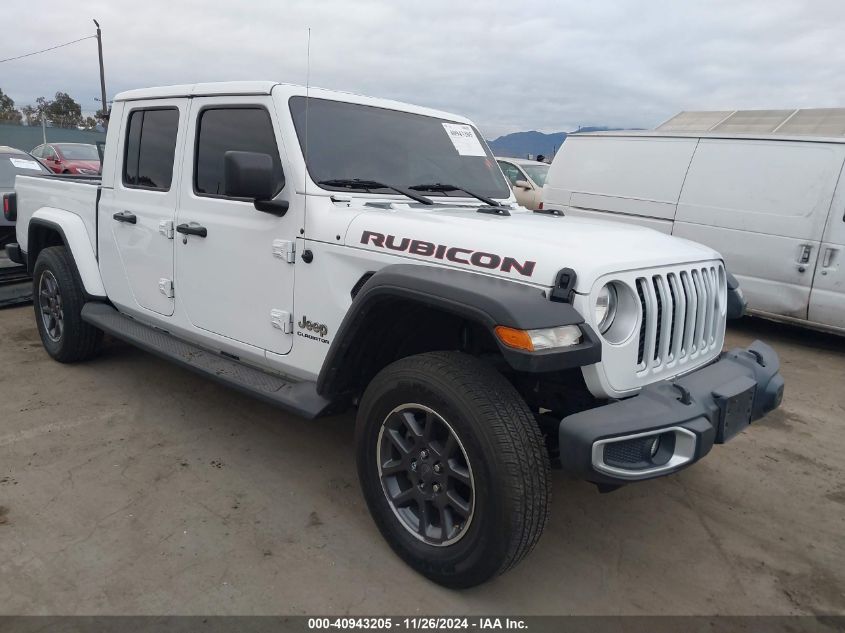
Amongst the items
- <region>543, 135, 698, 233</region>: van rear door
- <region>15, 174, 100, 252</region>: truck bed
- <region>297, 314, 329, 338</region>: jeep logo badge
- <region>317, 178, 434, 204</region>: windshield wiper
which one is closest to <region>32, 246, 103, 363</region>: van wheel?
<region>15, 174, 100, 252</region>: truck bed

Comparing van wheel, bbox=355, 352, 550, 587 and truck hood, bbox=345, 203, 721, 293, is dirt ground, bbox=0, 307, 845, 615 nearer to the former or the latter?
van wheel, bbox=355, 352, 550, 587

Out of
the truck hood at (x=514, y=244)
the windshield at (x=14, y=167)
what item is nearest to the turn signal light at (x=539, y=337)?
the truck hood at (x=514, y=244)

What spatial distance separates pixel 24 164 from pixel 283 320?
6.66 meters

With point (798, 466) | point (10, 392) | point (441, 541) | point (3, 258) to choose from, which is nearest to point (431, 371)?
point (441, 541)

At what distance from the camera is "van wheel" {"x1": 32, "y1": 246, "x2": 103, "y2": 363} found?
4.52m

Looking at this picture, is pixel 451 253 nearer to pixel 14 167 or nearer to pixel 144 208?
pixel 144 208

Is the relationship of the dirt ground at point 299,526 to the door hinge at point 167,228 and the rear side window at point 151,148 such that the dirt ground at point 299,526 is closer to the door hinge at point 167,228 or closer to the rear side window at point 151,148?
the door hinge at point 167,228

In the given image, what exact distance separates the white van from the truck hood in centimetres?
397

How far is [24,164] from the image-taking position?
7832 mm

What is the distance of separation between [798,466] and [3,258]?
298 inches

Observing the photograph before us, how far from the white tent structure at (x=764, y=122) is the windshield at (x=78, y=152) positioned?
13.5m

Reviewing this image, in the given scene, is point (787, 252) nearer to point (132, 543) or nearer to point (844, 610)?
point (844, 610)

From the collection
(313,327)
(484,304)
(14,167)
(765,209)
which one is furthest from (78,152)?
(484,304)

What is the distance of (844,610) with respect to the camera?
2.51 meters
